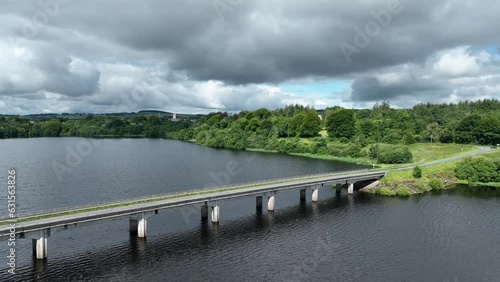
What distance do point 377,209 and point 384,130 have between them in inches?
4628

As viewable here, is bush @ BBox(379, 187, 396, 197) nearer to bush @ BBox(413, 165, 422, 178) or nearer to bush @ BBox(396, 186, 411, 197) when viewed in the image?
bush @ BBox(396, 186, 411, 197)

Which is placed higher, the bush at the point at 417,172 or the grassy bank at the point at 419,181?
the bush at the point at 417,172

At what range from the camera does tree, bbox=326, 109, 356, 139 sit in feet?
631

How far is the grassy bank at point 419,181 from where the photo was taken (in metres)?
101

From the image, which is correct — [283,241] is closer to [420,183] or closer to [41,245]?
[41,245]

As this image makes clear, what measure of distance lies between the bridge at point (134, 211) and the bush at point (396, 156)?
177 ft

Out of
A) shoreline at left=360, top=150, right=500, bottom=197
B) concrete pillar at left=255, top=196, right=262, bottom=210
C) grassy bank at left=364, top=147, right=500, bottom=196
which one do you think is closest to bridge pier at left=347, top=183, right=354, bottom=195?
shoreline at left=360, top=150, right=500, bottom=197

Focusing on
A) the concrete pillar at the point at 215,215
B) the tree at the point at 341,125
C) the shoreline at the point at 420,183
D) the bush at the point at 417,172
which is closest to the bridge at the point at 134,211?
the concrete pillar at the point at 215,215

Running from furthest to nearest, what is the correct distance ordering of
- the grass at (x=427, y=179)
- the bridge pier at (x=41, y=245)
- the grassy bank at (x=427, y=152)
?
1. the grassy bank at (x=427, y=152)
2. the grass at (x=427, y=179)
3. the bridge pier at (x=41, y=245)

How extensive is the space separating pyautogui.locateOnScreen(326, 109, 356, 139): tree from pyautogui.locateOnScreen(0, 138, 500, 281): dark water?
91.0m

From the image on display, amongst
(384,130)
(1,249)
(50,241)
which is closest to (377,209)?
(50,241)

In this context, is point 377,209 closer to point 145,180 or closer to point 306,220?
point 306,220

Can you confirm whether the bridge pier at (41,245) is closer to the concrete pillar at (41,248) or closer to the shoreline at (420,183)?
the concrete pillar at (41,248)

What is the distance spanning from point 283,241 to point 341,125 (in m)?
138
